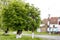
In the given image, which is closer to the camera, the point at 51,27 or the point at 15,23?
the point at 15,23

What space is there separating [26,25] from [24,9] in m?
1.97

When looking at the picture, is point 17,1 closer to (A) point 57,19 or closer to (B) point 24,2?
(B) point 24,2

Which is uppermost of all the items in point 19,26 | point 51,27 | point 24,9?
point 24,9

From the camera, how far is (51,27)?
199ft

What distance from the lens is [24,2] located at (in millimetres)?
28484

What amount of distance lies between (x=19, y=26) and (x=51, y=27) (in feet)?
116

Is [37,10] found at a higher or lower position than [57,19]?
higher

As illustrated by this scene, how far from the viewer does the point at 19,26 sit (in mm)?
Result: 26094

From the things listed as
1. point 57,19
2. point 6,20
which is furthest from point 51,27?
point 6,20

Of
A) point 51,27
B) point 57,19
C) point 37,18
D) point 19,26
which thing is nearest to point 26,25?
point 19,26

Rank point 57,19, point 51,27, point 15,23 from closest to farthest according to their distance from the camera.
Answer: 1. point 15,23
2. point 51,27
3. point 57,19

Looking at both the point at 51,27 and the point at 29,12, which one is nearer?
the point at 29,12

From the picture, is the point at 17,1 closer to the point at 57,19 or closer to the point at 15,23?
the point at 15,23

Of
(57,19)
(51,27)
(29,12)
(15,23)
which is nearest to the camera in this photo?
(15,23)
